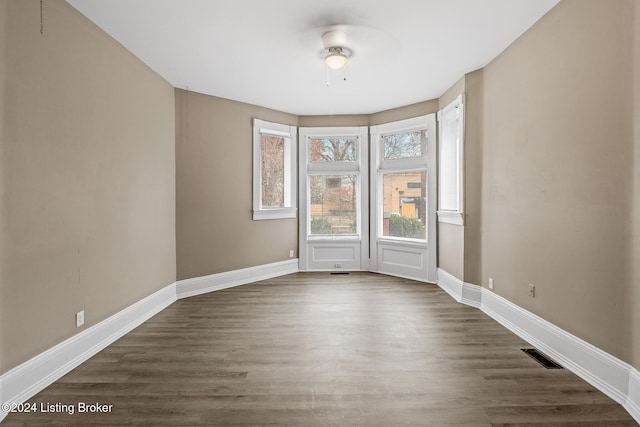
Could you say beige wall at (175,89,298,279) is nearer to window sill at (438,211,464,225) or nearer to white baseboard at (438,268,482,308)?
window sill at (438,211,464,225)

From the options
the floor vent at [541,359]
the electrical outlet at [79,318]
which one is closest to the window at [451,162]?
the floor vent at [541,359]

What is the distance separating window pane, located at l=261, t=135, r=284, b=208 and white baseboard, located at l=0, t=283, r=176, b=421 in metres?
2.43

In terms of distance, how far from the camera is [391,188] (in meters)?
5.75

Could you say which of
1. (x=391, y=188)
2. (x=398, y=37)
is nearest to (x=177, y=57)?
(x=398, y=37)

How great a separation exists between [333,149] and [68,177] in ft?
13.5

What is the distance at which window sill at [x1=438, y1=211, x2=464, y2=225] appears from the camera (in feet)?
13.9

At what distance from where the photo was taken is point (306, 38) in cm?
321

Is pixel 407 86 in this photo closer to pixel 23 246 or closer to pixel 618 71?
pixel 618 71

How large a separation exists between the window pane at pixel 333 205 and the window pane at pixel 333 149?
31cm

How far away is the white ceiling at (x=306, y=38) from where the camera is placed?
8.87ft

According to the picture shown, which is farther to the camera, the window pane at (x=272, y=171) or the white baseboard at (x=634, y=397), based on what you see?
the window pane at (x=272, y=171)

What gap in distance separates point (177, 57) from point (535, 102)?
11.3ft

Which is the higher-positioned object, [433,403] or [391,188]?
[391,188]

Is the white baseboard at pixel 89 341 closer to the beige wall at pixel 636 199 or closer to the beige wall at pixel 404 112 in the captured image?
the beige wall at pixel 404 112
